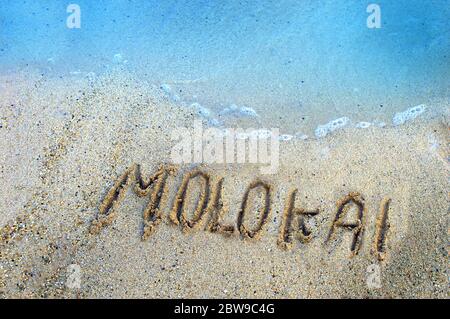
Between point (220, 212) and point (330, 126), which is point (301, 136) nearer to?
point (330, 126)

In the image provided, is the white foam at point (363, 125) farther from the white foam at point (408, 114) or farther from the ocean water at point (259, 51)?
the white foam at point (408, 114)

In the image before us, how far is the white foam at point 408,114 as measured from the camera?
4.76 metres

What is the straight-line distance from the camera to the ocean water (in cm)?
495

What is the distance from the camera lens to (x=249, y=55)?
17.5 ft

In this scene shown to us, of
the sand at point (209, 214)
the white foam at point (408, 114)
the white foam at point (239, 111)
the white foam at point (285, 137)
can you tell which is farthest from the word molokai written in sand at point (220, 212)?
the white foam at point (408, 114)

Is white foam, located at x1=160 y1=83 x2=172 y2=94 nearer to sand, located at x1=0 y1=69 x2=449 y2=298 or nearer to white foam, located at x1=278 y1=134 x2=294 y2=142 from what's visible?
sand, located at x1=0 y1=69 x2=449 y2=298

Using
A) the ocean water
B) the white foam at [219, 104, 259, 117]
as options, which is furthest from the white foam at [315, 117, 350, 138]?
the white foam at [219, 104, 259, 117]

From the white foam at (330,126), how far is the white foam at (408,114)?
52 centimetres

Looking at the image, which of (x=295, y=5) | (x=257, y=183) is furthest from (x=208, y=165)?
(x=295, y=5)

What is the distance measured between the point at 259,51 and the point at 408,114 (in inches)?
73.6

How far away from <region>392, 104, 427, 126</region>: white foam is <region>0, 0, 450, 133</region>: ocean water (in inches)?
1.6

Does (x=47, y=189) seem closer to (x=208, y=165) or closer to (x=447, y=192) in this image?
(x=208, y=165)

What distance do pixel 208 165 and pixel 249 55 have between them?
67.7 inches

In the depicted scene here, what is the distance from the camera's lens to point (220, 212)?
4012mm
